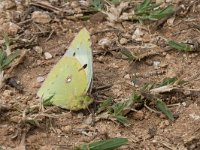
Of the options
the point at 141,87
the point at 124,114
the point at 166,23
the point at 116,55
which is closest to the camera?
the point at 124,114

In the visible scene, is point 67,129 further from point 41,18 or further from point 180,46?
point 41,18

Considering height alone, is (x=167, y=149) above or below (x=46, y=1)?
below

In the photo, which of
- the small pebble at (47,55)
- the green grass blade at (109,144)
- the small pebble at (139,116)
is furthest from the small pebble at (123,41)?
the green grass blade at (109,144)

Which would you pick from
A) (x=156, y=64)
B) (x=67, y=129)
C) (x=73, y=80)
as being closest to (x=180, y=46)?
(x=156, y=64)

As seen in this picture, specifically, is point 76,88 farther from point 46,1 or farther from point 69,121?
point 46,1

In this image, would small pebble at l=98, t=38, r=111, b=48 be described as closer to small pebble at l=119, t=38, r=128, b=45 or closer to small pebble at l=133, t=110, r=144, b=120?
small pebble at l=119, t=38, r=128, b=45

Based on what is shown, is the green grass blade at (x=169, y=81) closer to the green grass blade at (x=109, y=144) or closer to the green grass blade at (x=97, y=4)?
the green grass blade at (x=109, y=144)

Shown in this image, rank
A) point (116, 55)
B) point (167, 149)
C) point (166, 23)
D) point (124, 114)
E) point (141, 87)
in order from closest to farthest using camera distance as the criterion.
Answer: point (167, 149) → point (124, 114) → point (141, 87) → point (116, 55) → point (166, 23)

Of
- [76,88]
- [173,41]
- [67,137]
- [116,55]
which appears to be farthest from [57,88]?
[173,41]
